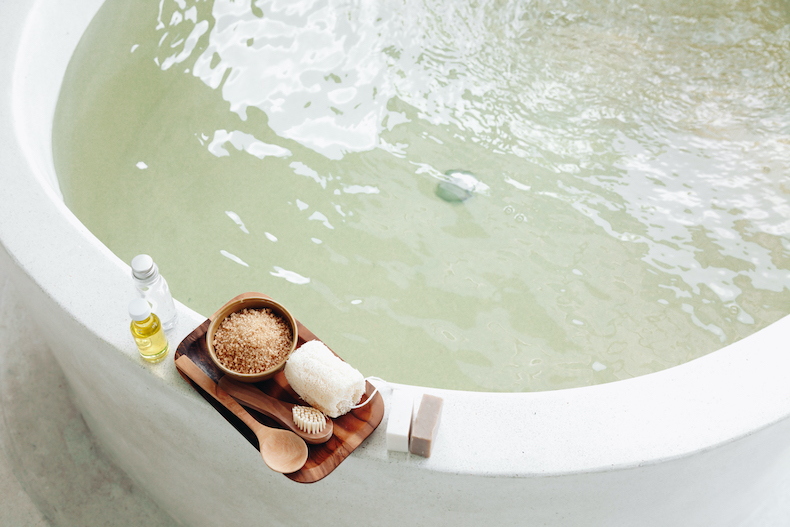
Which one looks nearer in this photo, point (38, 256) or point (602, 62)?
point (38, 256)

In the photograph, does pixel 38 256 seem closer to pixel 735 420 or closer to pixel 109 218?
pixel 109 218

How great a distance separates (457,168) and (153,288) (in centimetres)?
121

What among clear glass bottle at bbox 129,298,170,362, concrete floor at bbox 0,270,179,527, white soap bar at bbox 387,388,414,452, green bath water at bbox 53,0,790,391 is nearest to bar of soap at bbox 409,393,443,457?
white soap bar at bbox 387,388,414,452

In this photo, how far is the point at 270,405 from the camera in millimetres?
889

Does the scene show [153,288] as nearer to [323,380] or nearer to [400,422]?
[323,380]

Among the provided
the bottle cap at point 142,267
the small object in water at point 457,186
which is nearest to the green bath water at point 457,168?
the small object in water at point 457,186

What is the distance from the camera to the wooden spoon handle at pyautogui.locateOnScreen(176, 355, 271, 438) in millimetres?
873

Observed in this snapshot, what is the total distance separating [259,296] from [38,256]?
41 centimetres

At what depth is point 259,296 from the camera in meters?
0.96

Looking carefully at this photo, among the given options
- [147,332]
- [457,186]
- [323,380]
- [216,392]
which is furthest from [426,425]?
[457,186]

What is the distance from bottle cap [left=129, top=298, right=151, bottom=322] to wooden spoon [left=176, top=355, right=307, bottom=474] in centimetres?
11

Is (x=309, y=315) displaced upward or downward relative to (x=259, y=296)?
downward

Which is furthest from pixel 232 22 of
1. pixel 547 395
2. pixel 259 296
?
pixel 547 395

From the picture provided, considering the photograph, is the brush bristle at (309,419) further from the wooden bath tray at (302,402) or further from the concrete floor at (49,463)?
the concrete floor at (49,463)
